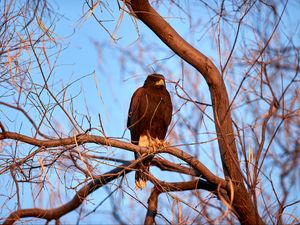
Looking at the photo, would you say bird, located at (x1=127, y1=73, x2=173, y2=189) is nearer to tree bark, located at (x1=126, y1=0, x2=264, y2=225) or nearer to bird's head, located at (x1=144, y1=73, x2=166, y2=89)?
bird's head, located at (x1=144, y1=73, x2=166, y2=89)

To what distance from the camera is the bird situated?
4883 mm

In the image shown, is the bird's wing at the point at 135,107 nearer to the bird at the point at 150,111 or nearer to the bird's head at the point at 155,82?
the bird at the point at 150,111

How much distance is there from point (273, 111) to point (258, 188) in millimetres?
673

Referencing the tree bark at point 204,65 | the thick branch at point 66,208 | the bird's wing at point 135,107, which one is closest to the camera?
the thick branch at point 66,208

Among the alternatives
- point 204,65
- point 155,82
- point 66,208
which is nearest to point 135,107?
point 155,82

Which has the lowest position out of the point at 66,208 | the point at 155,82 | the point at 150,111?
the point at 66,208

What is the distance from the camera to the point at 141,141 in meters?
4.95

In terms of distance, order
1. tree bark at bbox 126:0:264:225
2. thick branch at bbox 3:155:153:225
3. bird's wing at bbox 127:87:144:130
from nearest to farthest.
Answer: thick branch at bbox 3:155:153:225 → tree bark at bbox 126:0:264:225 → bird's wing at bbox 127:87:144:130

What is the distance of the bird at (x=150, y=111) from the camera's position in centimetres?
488

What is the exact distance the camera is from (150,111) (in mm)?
4934

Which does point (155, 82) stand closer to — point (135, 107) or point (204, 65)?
point (135, 107)

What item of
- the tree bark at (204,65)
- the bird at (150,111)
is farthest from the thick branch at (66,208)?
the bird at (150,111)

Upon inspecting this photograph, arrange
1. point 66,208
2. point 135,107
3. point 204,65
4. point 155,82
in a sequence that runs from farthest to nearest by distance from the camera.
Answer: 1. point 155,82
2. point 135,107
3. point 66,208
4. point 204,65

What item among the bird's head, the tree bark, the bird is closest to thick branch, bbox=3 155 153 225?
the tree bark
